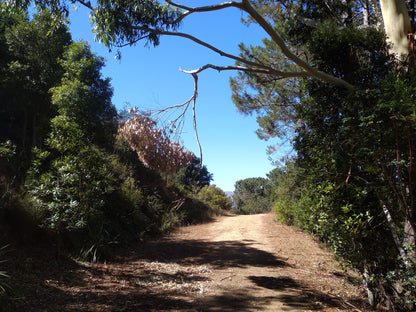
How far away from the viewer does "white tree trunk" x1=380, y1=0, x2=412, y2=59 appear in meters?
4.04

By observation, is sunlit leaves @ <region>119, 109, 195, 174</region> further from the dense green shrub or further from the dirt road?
the dense green shrub

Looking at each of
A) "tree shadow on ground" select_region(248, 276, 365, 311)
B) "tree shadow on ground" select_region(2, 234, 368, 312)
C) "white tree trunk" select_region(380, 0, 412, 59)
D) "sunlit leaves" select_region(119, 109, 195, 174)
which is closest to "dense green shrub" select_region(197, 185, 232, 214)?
"tree shadow on ground" select_region(2, 234, 368, 312)

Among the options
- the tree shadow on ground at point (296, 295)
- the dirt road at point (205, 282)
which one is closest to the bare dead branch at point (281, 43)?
the dirt road at point (205, 282)

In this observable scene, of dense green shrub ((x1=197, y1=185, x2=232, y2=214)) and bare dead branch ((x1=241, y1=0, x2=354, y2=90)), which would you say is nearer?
bare dead branch ((x1=241, y1=0, x2=354, y2=90))

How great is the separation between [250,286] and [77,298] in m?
2.89

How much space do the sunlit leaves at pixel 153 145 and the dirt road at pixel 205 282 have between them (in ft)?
7.05

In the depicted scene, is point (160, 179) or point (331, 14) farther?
point (160, 179)

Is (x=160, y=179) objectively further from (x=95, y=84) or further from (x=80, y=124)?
(x=80, y=124)

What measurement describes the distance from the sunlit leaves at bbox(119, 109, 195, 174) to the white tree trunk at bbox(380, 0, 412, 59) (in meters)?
3.60

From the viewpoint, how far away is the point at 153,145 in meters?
4.35

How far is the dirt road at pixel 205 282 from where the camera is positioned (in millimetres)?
4012

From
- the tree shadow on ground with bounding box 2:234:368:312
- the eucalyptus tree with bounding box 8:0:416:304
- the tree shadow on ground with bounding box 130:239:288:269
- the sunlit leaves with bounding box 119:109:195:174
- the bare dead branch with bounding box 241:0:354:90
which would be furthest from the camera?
the tree shadow on ground with bounding box 130:239:288:269

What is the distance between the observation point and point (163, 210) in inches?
463

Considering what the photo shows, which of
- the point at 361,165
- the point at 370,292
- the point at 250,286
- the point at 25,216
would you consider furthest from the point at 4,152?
the point at 370,292
